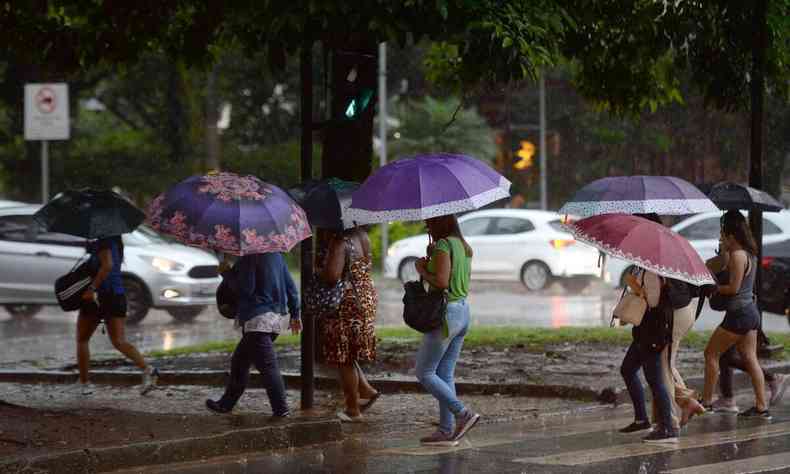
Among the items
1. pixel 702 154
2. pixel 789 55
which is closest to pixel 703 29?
pixel 789 55

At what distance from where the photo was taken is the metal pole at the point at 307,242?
1091cm

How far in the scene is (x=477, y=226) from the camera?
3014 cm

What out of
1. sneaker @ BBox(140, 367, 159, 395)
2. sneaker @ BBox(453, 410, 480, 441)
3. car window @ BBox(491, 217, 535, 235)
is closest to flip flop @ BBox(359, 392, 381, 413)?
sneaker @ BBox(453, 410, 480, 441)

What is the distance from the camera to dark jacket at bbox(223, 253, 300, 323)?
34.1ft

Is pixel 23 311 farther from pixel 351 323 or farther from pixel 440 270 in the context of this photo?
pixel 440 270

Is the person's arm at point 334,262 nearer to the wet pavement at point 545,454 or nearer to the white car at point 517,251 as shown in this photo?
the wet pavement at point 545,454

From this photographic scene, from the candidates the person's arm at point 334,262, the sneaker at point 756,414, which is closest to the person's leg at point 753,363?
the sneaker at point 756,414

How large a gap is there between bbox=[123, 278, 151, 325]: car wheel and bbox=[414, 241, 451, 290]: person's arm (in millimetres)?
12382

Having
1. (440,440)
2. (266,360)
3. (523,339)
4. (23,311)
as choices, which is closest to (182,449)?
(266,360)

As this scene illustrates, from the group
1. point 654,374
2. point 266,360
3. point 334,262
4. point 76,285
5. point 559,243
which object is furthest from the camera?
point 559,243

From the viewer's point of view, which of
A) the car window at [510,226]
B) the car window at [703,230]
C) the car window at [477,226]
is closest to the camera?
the car window at [703,230]

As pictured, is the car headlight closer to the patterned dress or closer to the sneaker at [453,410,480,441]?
the patterned dress

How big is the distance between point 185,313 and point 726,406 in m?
11.9

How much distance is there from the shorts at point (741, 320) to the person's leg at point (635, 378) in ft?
3.86
